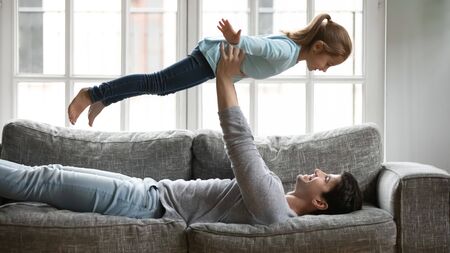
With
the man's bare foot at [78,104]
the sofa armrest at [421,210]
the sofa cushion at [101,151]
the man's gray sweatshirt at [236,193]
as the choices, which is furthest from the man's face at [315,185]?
the man's bare foot at [78,104]

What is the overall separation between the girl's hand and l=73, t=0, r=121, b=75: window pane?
1612mm

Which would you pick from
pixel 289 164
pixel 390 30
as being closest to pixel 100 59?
pixel 289 164

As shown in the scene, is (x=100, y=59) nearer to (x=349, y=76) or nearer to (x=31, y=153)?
(x=31, y=153)

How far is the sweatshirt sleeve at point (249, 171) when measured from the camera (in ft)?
8.13

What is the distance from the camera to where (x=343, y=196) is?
9.10ft

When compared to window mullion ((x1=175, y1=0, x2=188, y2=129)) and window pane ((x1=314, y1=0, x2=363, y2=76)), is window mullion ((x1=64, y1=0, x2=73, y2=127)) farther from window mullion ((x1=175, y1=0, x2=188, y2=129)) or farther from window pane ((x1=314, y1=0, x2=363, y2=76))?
window pane ((x1=314, y1=0, x2=363, y2=76))

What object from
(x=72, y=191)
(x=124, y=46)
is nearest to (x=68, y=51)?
(x=124, y=46)

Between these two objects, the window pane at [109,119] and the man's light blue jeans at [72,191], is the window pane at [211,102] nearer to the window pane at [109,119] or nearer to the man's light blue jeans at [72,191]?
the window pane at [109,119]

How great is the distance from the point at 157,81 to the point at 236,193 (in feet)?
1.79

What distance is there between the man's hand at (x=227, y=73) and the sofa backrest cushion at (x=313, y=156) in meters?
0.80

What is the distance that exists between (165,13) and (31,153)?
1226mm

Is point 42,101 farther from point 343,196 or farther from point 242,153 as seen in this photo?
point 343,196

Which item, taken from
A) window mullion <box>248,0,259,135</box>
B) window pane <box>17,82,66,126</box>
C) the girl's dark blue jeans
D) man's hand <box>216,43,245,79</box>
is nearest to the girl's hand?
man's hand <box>216,43,245,79</box>

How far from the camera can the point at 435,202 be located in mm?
2848
